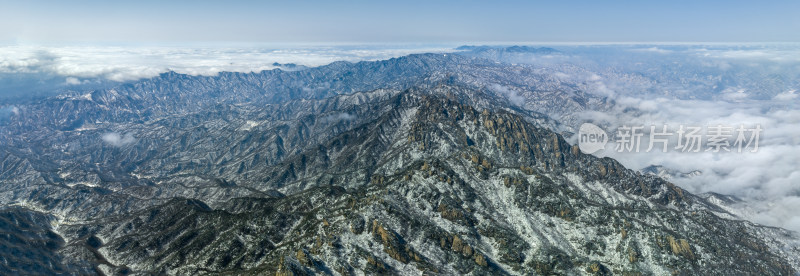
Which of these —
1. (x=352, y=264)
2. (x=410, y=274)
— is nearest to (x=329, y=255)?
(x=352, y=264)

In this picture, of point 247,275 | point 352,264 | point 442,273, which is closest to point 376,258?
point 352,264

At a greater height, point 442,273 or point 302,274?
point 302,274

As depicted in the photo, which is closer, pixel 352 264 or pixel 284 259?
pixel 284 259

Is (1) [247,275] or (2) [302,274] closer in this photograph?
(2) [302,274]

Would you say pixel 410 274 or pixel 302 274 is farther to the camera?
pixel 410 274

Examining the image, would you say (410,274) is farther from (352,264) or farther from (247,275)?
(247,275)

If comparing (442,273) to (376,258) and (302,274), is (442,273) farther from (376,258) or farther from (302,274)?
(302,274)

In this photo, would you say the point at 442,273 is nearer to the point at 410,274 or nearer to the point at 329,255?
the point at 410,274

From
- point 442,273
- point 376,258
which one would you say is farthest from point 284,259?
point 442,273

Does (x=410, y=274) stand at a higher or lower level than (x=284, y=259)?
lower
